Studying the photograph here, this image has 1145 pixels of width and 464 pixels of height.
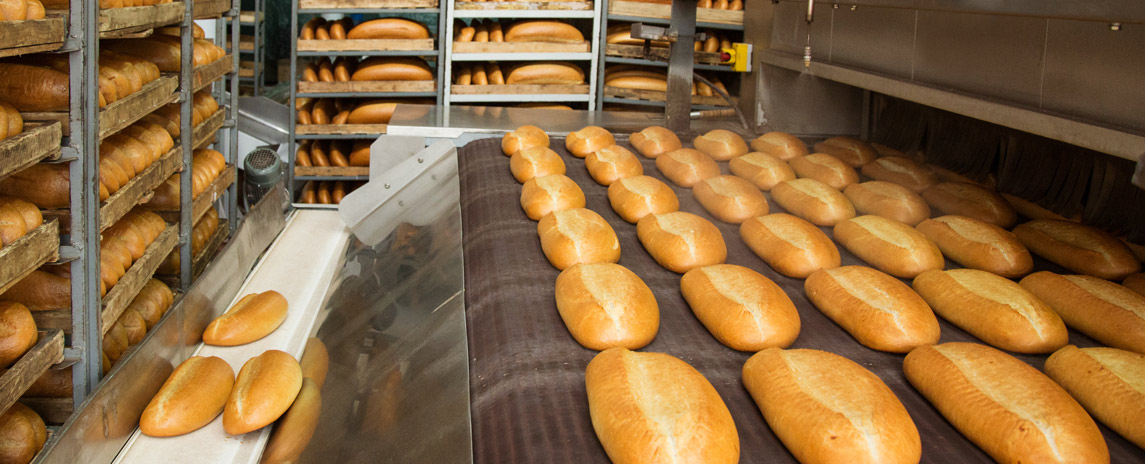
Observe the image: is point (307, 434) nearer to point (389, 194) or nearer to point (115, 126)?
point (115, 126)

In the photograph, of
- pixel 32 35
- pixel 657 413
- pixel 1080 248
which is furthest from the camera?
pixel 1080 248

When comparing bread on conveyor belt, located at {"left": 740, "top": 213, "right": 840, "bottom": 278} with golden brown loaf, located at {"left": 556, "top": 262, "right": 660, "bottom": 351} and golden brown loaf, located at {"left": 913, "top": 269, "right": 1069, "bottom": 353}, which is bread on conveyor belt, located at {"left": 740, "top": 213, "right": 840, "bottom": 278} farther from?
golden brown loaf, located at {"left": 556, "top": 262, "right": 660, "bottom": 351}

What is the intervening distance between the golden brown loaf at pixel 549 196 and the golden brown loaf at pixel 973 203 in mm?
965

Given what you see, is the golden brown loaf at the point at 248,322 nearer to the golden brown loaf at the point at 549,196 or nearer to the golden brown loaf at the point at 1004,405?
the golden brown loaf at the point at 549,196

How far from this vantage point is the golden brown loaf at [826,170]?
230 cm

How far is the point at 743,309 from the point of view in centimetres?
138

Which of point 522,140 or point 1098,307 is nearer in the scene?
point 1098,307

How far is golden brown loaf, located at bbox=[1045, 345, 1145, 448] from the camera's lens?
1116 mm

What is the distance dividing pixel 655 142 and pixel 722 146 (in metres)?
0.22

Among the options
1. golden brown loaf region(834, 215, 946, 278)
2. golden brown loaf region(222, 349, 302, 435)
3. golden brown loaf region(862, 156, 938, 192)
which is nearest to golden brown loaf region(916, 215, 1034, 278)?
golden brown loaf region(834, 215, 946, 278)

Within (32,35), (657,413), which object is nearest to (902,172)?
(657,413)

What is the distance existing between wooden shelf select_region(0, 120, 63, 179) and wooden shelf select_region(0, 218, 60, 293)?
15 centimetres

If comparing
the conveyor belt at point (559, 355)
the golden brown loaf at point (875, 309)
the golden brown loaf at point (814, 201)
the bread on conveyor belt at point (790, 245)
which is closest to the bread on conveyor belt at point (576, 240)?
the conveyor belt at point (559, 355)

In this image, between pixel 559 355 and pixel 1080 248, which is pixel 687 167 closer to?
pixel 1080 248
